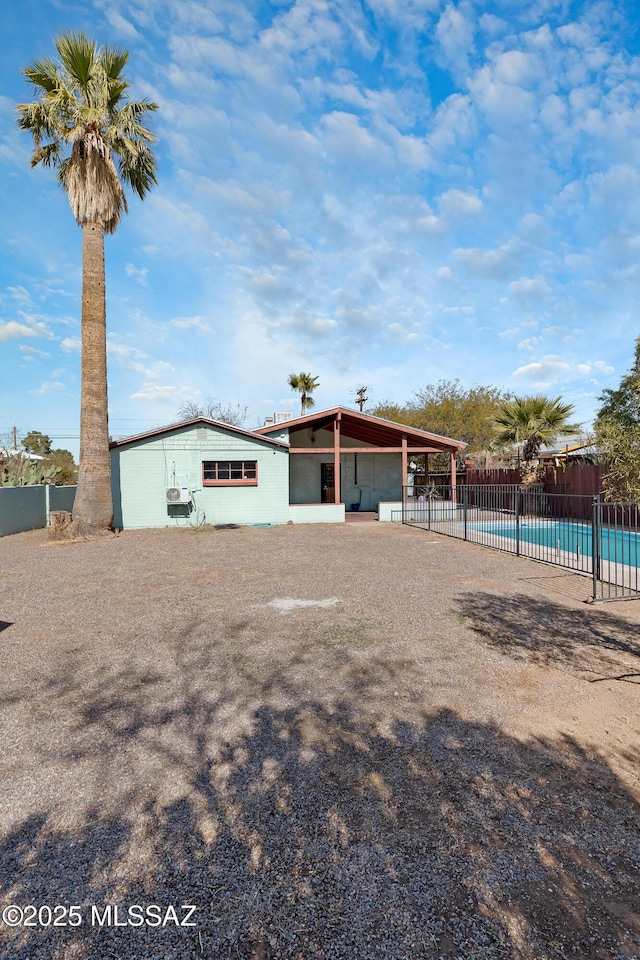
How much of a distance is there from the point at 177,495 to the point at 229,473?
2100 millimetres

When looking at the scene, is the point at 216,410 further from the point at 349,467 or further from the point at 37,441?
the point at 349,467

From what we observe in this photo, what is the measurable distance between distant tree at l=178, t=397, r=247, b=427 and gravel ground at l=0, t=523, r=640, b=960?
34.2 m

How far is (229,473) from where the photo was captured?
1600 cm

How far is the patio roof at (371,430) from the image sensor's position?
53.9ft

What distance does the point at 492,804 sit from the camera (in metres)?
2.40

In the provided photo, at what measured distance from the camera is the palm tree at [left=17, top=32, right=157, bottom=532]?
1212cm

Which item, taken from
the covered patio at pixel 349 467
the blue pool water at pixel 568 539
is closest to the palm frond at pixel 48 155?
the covered patio at pixel 349 467

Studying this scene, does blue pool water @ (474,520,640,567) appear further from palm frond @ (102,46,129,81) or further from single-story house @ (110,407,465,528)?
palm frond @ (102,46,129,81)

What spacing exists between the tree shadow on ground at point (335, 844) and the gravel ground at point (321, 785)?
0.01 m

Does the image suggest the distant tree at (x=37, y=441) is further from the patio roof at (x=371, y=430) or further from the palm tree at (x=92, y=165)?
the patio roof at (x=371, y=430)

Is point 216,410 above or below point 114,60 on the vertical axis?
below

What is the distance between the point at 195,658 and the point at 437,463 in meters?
25.0

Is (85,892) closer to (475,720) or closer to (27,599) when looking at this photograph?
(475,720)

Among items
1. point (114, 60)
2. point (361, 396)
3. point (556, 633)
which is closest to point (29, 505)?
point (114, 60)
